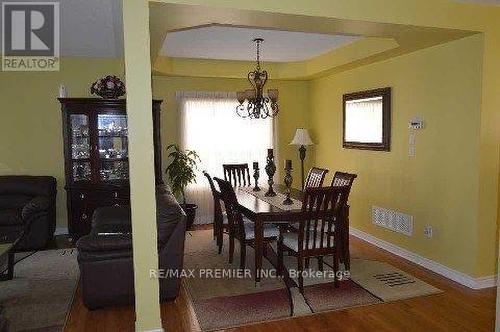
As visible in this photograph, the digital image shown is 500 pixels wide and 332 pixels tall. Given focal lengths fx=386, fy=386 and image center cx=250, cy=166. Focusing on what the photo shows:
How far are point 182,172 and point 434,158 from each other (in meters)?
3.29

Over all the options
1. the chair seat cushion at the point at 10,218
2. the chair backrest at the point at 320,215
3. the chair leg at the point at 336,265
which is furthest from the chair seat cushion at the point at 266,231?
the chair seat cushion at the point at 10,218

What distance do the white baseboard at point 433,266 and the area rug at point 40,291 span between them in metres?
3.50

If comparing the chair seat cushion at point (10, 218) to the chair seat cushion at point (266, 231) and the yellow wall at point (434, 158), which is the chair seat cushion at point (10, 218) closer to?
the chair seat cushion at point (266, 231)

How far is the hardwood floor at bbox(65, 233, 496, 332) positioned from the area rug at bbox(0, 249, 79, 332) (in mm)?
145

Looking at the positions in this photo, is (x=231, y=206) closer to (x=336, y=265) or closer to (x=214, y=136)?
(x=336, y=265)

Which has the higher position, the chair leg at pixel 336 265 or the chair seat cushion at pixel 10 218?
the chair seat cushion at pixel 10 218

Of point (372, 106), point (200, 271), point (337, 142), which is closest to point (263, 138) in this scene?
point (337, 142)

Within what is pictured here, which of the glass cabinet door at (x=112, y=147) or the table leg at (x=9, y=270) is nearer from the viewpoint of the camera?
the table leg at (x=9, y=270)

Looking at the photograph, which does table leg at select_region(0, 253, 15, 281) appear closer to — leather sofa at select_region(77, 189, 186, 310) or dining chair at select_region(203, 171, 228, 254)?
leather sofa at select_region(77, 189, 186, 310)

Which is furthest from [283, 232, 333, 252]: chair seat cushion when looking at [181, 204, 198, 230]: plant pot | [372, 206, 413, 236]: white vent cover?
[181, 204, 198, 230]: plant pot

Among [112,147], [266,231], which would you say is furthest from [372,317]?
[112,147]

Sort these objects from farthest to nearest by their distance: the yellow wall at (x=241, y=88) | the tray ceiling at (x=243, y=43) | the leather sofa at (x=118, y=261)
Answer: the yellow wall at (x=241, y=88) < the tray ceiling at (x=243, y=43) < the leather sofa at (x=118, y=261)

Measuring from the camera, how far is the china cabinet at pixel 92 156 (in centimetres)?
502

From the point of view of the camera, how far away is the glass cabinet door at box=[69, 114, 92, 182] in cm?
508
